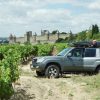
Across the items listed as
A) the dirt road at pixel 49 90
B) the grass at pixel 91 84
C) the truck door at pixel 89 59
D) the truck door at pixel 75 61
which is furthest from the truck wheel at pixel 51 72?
the dirt road at pixel 49 90

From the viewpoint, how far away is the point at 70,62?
20625 mm

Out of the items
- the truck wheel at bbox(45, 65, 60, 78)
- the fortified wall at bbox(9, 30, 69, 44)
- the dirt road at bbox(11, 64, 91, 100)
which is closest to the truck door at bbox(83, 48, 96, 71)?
the truck wheel at bbox(45, 65, 60, 78)

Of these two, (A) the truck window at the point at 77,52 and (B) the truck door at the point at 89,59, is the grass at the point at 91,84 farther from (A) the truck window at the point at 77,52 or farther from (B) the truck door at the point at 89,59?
(A) the truck window at the point at 77,52

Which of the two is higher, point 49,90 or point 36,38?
point 36,38

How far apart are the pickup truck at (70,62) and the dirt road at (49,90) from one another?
6.72 ft

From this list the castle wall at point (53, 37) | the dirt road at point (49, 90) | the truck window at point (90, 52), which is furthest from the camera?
the castle wall at point (53, 37)

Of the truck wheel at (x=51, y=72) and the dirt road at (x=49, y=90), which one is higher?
the truck wheel at (x=51, y=72)

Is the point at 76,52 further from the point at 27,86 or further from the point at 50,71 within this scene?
the point at 27,86

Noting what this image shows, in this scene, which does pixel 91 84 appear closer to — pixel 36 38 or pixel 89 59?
pixel 89 59

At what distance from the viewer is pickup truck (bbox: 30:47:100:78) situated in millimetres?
20391

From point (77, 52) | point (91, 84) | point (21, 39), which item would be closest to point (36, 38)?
point (21, 39)

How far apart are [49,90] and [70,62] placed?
16.7 feet

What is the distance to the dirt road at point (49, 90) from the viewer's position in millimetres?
14255

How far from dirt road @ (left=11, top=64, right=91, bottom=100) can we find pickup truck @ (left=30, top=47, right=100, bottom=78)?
6.72 feet
